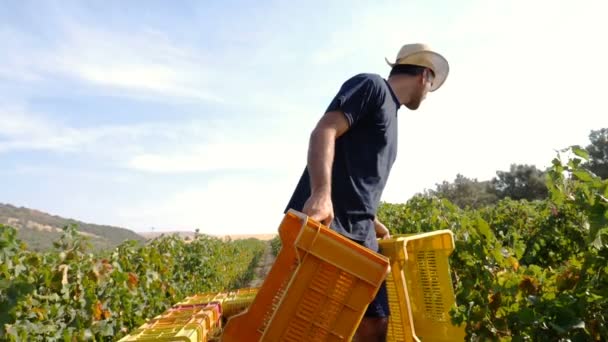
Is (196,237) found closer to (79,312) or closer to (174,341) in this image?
(79,312)

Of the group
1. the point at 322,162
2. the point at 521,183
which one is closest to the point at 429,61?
the point at 322,162

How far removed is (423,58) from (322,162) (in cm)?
111

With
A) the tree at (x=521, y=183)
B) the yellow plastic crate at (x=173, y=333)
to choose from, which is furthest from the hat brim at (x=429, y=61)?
the tree at (x=521, y=183)

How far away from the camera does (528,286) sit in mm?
2355

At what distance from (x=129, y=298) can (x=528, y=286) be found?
165 inches

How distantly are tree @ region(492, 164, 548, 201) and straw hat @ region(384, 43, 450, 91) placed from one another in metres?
49.1

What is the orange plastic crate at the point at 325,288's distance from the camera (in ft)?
6.76

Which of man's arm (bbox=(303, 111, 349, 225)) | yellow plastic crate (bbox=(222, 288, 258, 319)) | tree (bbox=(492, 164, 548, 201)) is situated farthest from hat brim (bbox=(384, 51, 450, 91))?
tree (bbox=(492, 164, 548, 201))

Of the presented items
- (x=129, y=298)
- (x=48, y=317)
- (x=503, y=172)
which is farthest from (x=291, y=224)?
(x=503, y=172)

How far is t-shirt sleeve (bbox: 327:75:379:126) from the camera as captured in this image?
2.77 metres

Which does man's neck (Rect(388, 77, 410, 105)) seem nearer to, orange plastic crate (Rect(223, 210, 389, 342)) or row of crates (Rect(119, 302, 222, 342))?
orange plastic crate (Rect(223, 210, 389, 342))

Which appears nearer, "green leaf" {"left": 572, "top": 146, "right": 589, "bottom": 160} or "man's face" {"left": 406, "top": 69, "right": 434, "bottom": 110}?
"green leaf" {"left": 572, "top": 146, "right": 589, "bottom": 160}

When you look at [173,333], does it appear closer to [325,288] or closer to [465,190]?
[325,288]

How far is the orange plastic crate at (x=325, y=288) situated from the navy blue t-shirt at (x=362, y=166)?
81 centimetres
